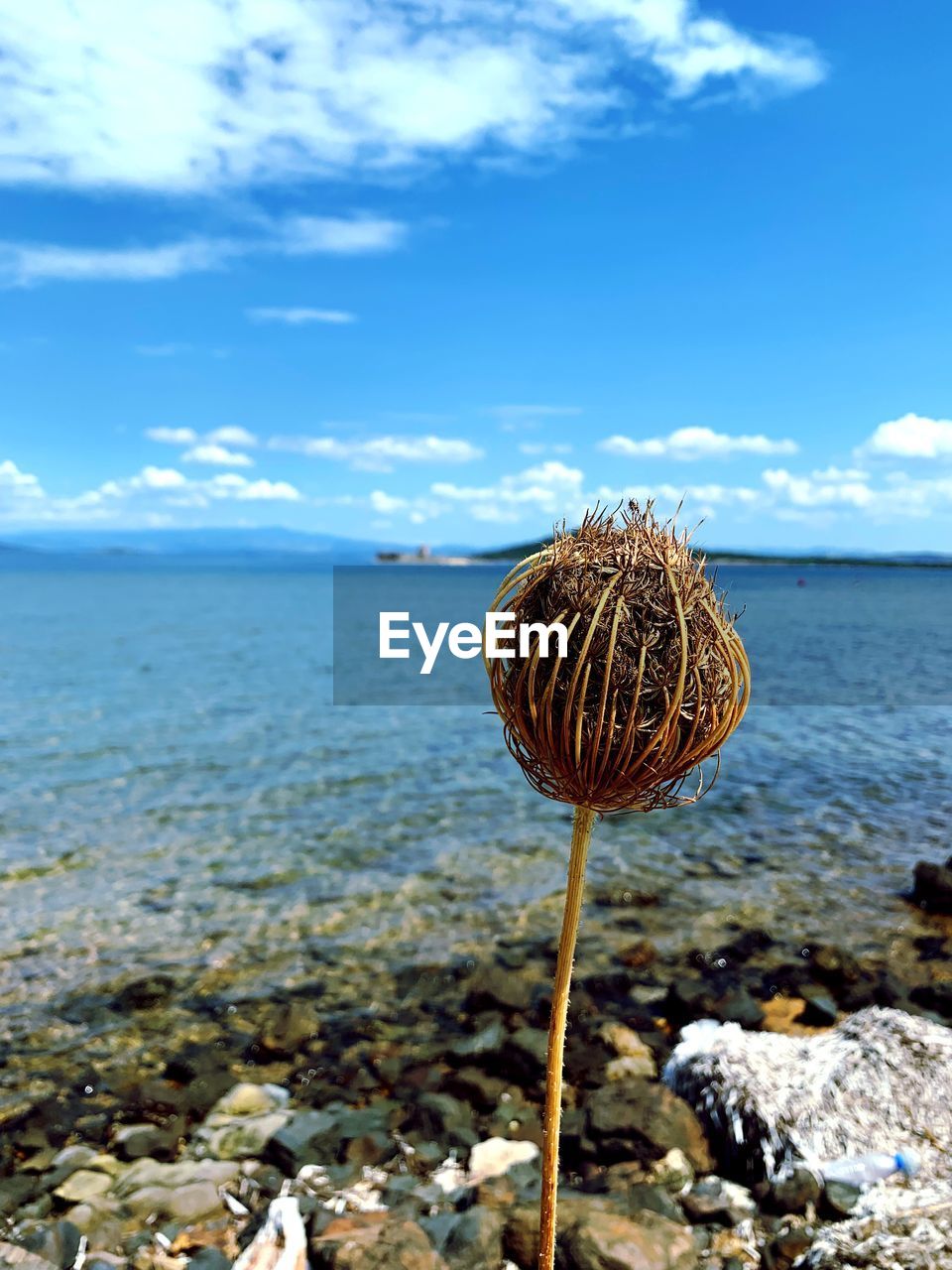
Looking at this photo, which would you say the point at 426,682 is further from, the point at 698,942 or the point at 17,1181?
the point at 17,1181

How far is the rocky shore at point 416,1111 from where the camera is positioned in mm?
6188

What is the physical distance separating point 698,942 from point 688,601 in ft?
30.8

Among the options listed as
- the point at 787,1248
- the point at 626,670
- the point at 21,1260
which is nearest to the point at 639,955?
the point at 787,1248

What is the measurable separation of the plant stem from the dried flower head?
0.24m

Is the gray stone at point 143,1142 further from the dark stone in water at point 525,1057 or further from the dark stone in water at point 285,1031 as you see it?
the dark stone in water at point 525,1057

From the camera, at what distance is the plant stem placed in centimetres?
365

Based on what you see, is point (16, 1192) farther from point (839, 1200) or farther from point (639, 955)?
point (639, 955)

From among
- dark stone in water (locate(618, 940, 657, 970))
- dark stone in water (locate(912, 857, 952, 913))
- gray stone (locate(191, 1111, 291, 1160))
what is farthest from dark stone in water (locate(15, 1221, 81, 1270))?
dark stone in water (locate(912, 857, 952, 913))

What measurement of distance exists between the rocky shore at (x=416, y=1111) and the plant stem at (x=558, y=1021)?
1849mm

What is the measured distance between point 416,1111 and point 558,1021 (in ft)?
15.2

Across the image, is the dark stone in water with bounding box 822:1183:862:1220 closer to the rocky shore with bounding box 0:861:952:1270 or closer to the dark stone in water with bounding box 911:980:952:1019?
the rocky shore with bounding box 0:861:952:1270

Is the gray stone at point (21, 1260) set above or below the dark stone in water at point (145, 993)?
above

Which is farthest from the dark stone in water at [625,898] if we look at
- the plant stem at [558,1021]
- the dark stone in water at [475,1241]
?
the plant stem at [558,1021]

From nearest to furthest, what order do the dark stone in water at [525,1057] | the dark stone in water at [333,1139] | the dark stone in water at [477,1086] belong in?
the dark stone in water at [333,1139]
the dark stone in water at [477,1086]
the dark stone in water at [525,1057]
